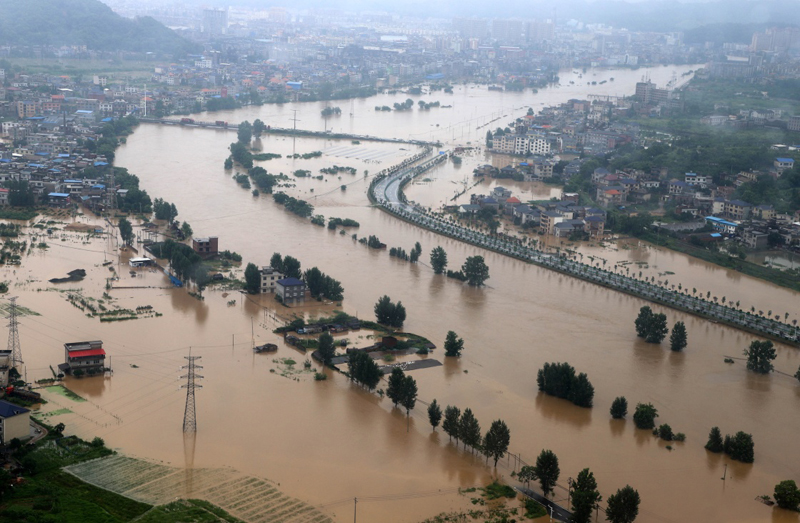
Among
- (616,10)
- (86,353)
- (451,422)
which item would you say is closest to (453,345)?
(451,422)

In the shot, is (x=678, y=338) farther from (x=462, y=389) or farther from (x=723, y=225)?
(x=723, y=225)

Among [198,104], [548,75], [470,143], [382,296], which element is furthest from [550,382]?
[548,75]

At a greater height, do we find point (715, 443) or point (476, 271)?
point (476, 271)

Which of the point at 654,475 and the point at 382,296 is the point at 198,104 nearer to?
the point at 382,296

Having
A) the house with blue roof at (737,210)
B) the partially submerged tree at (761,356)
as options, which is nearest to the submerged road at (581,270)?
the partially submerged tree at (761,356)

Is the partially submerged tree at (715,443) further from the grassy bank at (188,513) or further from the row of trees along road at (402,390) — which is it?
the grassy bank at (188,513)

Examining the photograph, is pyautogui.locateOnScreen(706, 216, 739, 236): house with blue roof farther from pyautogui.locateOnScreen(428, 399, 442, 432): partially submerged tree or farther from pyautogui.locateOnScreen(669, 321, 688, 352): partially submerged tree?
pyautogui.locateOnScreen(428, 399, 442, 432): partially submerged tree

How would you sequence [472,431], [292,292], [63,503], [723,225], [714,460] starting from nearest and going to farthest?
[63,503] → [472,431] → [714,460] → [292,292] → [723,225]
